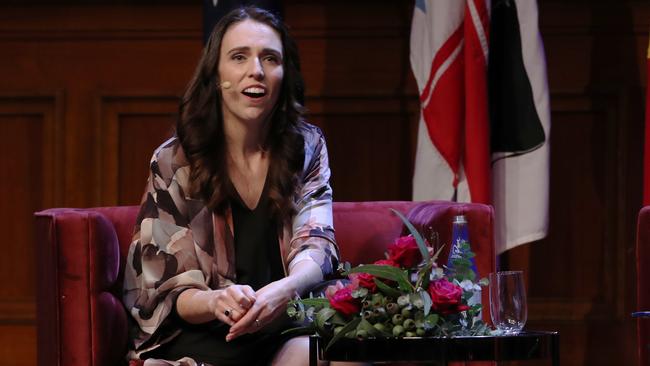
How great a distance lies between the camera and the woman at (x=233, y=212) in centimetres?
269

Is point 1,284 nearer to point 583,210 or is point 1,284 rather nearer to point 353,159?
point 353,159

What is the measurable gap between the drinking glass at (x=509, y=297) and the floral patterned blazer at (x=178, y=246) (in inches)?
24.5

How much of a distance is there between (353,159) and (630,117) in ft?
3.49

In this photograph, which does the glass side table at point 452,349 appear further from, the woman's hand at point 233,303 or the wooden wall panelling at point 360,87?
the wooden wall panelling at point 360,87

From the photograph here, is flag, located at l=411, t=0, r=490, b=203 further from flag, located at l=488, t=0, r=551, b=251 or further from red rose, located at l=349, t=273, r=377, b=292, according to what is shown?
red rose, located at l=349, t=273, r=377, b=292

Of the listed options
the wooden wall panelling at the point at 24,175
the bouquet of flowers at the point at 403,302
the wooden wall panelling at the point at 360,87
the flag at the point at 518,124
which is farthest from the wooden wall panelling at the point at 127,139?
the bouquet of flowers at the point at 403,302

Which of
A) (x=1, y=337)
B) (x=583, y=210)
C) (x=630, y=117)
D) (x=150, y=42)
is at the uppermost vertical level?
(x=150, y=42)

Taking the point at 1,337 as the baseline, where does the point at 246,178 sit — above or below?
above

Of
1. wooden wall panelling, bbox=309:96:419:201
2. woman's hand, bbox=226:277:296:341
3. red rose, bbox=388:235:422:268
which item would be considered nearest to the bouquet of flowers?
red rose, bbox=388:235:422:268

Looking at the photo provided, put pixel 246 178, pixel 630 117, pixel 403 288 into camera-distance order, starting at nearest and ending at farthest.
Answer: pixel 403 288 → pixel 246 178 → pixel 630 117

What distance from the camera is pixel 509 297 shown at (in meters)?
2.27

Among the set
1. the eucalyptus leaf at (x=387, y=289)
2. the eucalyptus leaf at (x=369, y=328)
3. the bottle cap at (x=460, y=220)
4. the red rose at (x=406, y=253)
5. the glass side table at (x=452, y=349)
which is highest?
the bottle cap at (x=460, y=220)

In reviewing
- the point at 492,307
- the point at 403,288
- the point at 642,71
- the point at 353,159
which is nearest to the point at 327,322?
the point at 403,288

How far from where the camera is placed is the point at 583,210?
428 cm
